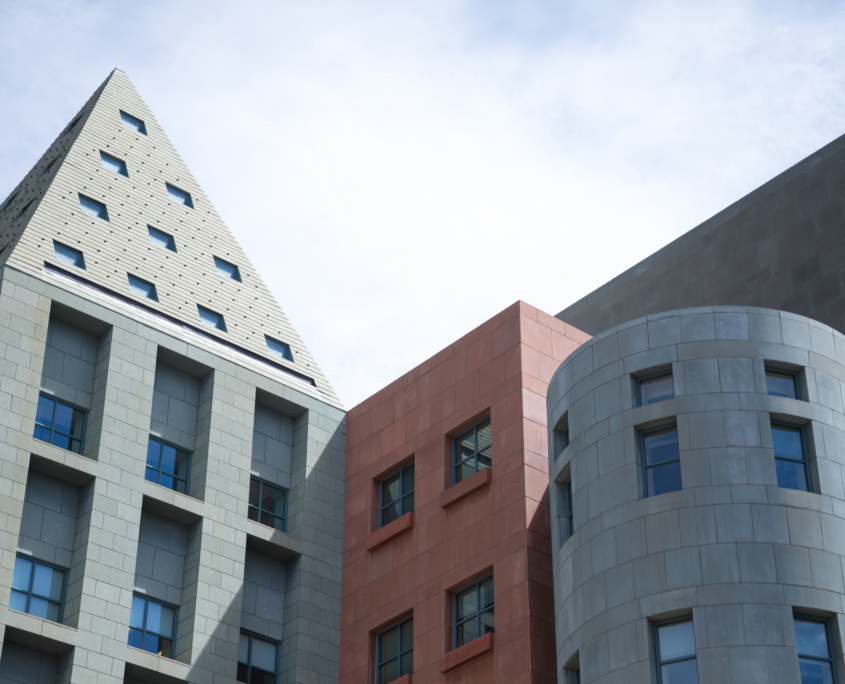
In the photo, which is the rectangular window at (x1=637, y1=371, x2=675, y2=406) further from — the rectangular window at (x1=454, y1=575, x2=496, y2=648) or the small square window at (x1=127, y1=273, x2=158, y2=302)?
the small square window at (x1=127, y1=273, x2=158, y2=302)

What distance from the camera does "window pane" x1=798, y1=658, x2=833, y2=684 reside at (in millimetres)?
38603

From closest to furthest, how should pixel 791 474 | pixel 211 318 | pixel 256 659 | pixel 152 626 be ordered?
pixel 791 474, pixel 152 626, pixel 256 659, pixel 211 318

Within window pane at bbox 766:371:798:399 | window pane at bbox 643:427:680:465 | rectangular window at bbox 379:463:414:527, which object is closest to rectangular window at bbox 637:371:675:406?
window pane at bbox 643:427:680:465

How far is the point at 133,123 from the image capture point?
67.3m

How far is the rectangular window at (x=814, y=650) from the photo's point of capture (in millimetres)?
38734

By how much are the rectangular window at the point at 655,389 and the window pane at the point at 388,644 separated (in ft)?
45.2

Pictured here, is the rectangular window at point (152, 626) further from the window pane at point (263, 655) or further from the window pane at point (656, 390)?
the window pane at point (656, 390)

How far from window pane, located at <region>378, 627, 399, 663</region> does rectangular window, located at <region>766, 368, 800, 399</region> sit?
16.8 metres

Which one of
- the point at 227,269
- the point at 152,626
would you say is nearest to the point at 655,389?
the point at 152,626

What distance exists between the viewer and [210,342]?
57969 mm

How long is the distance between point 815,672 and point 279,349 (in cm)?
2948

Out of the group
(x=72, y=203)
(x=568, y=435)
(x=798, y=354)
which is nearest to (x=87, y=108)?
(x=72, y=203)

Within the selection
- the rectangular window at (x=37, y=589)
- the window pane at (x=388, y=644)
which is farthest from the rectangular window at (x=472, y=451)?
the rectangular window at (x=37, y=589)

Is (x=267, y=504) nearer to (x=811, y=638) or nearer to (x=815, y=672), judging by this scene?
(x=811, y=638)
